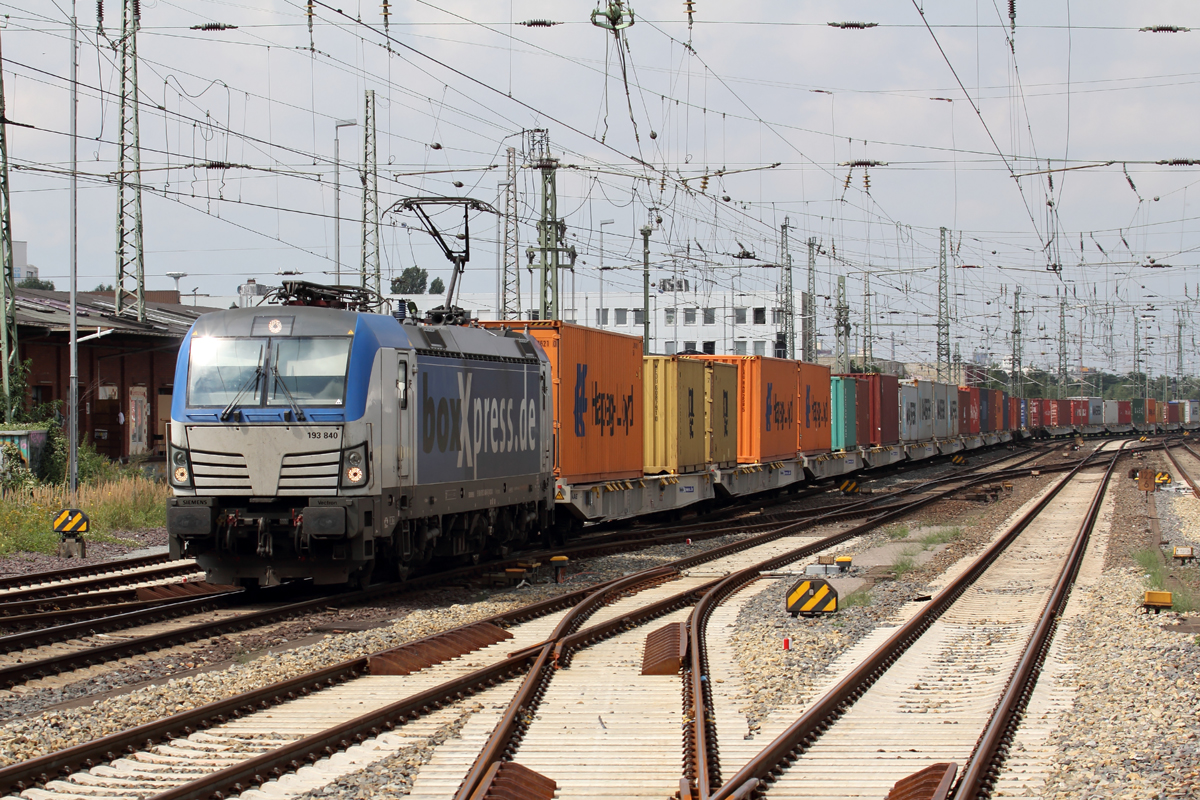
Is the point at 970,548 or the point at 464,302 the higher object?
the point at 464,302

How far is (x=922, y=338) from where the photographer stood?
257ft

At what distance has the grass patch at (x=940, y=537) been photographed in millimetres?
21219

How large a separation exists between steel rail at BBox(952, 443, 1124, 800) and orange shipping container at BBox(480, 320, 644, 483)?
7620mm

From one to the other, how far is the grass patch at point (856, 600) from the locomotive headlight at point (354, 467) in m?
5.63

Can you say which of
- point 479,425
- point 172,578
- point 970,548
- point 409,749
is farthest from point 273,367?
point 970,548

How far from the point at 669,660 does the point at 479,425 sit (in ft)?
20.7

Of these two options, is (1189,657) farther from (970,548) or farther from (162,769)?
(970,548)

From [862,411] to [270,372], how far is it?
92.8 ft

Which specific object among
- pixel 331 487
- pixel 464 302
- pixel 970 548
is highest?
pixel 464 302

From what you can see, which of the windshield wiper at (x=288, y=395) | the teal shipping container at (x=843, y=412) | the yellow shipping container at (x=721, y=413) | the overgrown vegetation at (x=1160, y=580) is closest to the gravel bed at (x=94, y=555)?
the windshield wiper at (x=288, y=395)

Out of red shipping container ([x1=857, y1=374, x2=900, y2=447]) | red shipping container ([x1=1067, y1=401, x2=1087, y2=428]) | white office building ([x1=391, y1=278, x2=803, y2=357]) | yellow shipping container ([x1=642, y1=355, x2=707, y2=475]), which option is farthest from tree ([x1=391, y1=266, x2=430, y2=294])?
yellow shipping container ([x1=642, y1=355, x2=707, y2=475])

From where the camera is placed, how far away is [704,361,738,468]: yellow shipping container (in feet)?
84.5

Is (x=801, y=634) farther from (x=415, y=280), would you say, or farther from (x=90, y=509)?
(x=415, y=280)

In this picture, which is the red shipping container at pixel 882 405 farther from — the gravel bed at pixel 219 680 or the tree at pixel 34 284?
the tree at pixel 34 284
